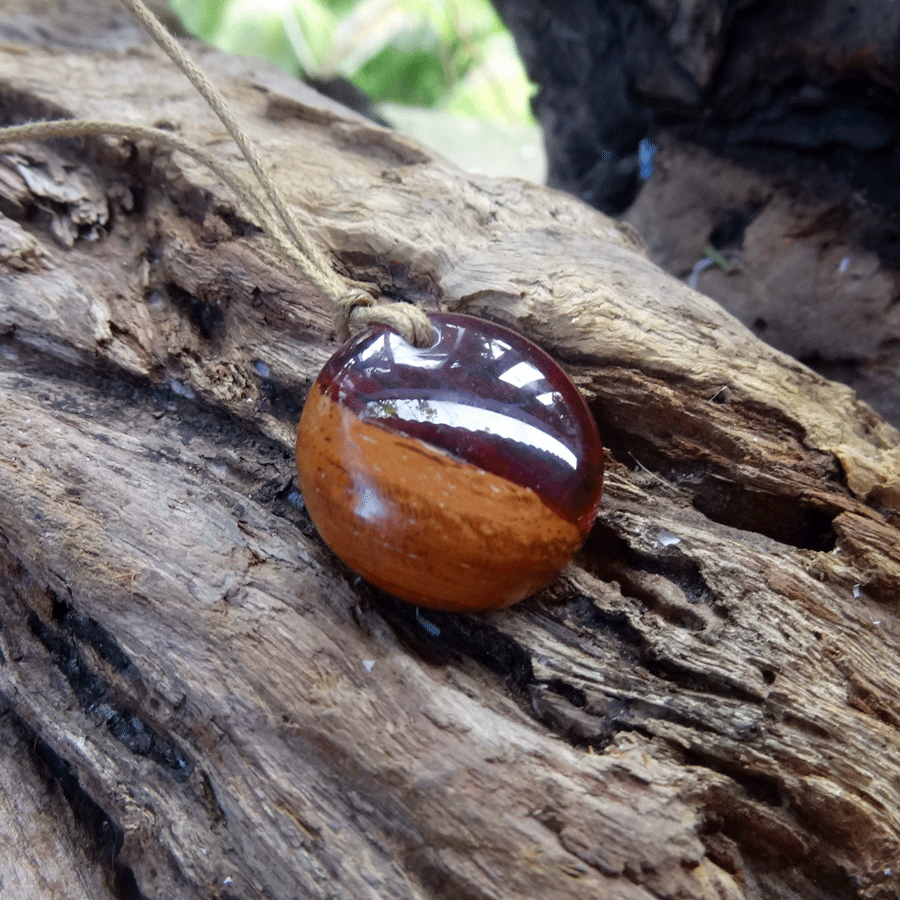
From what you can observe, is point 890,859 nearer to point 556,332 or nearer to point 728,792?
point 728,792

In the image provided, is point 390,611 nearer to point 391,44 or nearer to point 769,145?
point 769,145

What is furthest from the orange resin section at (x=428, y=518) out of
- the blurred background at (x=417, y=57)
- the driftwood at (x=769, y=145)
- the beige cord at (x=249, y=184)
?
the blurred background at (x=417, y=57)

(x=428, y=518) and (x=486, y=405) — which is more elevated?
(x=486, y=405)

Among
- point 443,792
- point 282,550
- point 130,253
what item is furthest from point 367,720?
point 130,253

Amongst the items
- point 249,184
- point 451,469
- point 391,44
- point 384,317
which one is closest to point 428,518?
point 451,469

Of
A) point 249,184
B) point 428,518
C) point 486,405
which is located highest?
point 249,184

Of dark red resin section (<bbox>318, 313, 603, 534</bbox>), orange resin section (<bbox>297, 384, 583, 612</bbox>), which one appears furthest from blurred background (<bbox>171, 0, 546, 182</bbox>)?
orange resin section (<bbox>297, 384, 583, 612</bbox>)

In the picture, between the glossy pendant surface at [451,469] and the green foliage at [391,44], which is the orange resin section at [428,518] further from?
the green foliage at [391,44]
